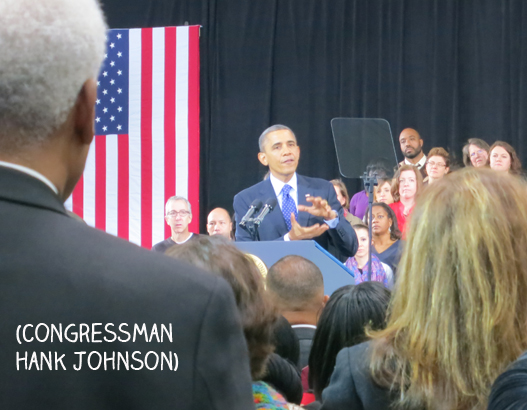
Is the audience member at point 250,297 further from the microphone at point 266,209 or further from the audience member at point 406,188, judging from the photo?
the audience member at point 406,188

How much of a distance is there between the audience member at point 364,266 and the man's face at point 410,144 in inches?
91.7

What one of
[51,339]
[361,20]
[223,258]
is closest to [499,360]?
[223,258]

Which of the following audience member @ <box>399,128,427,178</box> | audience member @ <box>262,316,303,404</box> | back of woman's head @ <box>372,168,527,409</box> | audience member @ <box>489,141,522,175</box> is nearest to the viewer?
back of woman's head @ <box>372,168,527,409</box>

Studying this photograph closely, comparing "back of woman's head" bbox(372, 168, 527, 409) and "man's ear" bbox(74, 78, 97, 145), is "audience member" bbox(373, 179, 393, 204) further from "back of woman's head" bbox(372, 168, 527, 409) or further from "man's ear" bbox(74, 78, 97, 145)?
"man's ear" bbox(74, 78, 97, 145)

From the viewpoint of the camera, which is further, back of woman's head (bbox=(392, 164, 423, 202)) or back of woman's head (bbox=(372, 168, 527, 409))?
back of woman's head (bbox=(392, 164, 423, 202))

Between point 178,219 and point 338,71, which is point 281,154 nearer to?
point 178,219

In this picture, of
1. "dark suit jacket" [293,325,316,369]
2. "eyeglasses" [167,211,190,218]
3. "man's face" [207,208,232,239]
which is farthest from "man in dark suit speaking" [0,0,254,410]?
"eyeglasses" [167,211,190,218]

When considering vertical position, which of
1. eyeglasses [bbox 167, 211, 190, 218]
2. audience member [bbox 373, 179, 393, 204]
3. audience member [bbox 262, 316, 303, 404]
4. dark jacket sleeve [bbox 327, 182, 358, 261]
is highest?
audience member [bbox 373, 179, 393, 204]

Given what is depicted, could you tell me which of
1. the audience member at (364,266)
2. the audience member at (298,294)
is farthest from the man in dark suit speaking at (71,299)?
the audience member at (364,266)

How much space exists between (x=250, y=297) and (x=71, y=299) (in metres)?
0.65

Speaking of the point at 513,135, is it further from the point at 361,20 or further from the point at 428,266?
the point at 428,266

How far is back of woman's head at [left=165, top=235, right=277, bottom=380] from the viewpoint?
1207mm

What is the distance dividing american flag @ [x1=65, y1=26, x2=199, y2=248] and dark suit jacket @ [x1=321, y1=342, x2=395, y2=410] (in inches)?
260

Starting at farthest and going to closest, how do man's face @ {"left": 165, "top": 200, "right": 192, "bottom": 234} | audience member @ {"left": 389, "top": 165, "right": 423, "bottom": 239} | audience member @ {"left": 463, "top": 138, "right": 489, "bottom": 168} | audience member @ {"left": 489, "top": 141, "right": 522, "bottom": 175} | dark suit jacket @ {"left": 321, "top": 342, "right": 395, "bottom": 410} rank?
1. audience member @ {"left": 463, "top": 138, "right": 489, "bottom": 168}
2. man's face @ {"left": 165, "top": 200, "right": 192, "bottom": 234}
3. audience member @ {"left": 489, "top": 141, "right": 522, "bottom": 175}
4. audience member @ {"left": 389, "top": 165, "right": 423, "bottom": 239}
5. dark suit jacket @ {"left": 321, "top": 342, "right": 395, "bottom": 410}
